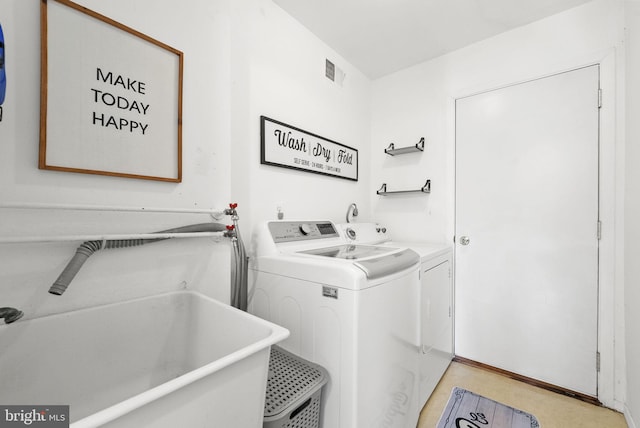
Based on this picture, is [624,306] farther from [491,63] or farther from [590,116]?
[491,63]

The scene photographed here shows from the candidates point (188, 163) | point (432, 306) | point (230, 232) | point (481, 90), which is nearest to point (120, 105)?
point (188, 163)

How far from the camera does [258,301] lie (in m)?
1.38

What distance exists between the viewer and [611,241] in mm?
1625

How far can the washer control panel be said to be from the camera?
1.47 meters

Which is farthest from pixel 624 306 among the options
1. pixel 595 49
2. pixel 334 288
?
pixel 334 288

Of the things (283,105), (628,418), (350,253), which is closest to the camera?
(350,253)

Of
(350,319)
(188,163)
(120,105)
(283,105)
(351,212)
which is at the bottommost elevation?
(350,319)

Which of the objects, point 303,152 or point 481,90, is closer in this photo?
point 303,152

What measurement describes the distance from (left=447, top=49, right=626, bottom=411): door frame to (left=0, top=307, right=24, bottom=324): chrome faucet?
110 inches

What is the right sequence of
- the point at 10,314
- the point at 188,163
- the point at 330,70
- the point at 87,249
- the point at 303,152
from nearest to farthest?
the point at 10,314 < the point at 87,249 < the point at 188,163 < the point at 303,152 < the point at 330,70

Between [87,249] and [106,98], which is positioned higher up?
[106,98]

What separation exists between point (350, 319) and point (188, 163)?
983mm

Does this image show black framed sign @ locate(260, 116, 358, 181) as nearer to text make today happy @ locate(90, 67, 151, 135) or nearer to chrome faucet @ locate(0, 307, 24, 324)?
text make today happy @ locate(90, 67, 151, 135)

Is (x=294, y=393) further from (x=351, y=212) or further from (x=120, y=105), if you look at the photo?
(x=351, y=212)
